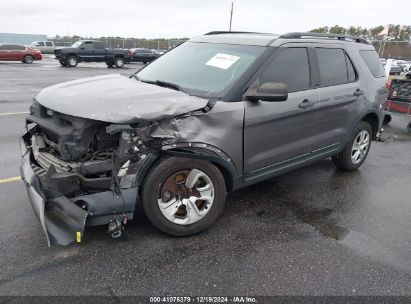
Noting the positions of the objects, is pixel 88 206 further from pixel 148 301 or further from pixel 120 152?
pixel 148 301

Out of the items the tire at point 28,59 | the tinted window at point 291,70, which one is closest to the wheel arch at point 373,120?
the tinted window at point 291,70

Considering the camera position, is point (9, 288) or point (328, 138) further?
point (328, 138)

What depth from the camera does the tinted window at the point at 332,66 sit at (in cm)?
442

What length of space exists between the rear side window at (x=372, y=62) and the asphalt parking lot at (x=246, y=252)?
177cm

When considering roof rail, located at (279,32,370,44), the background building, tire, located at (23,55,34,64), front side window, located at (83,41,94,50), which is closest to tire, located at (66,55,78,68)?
front side window, located at (83,41,94,50)

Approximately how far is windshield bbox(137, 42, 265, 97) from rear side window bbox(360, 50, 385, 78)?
2133 millimetres

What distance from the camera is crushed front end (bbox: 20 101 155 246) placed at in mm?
2902

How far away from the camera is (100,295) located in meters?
2.67

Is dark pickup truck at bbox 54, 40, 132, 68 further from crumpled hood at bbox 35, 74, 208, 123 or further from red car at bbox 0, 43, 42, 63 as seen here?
crumpled hood at bbox 35, 74, 208, 123

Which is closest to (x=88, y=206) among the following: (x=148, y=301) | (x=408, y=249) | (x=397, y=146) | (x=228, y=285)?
(x=148, y=301)

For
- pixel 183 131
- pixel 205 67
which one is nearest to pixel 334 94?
pixel 205 67

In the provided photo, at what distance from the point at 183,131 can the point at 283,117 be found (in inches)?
48.8

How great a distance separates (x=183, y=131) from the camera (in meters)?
3.17

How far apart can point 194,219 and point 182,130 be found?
846 mm
